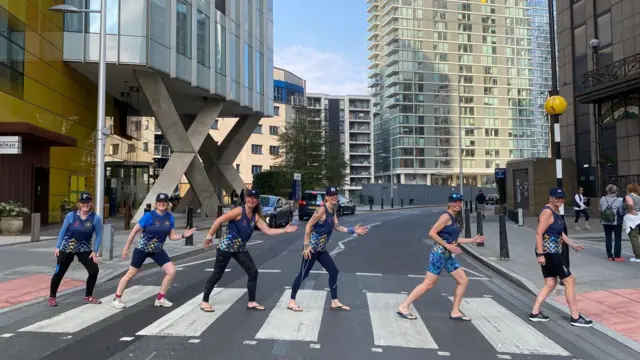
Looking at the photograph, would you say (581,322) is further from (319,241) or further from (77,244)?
(77,244)

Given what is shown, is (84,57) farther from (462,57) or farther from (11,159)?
(462,57)

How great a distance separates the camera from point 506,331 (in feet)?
19.5

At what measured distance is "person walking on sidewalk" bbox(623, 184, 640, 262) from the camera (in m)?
10.4

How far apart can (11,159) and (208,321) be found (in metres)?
17.0

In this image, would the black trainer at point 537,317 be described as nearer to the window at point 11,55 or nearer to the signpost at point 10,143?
the signpost at point 10,143

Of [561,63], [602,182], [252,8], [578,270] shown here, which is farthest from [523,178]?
[252,8]

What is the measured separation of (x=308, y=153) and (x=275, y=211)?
890 inches

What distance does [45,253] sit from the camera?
1270 centimetres

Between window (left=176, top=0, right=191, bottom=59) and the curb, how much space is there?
18.7m

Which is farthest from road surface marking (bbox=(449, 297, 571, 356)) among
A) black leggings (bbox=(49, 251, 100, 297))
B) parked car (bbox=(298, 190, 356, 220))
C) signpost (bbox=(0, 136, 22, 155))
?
parked car (bbox=(298, 190, 356, 220))

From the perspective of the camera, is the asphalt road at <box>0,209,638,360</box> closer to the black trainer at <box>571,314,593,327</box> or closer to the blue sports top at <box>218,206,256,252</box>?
the black trainer at <box>571,314,593,327</box>

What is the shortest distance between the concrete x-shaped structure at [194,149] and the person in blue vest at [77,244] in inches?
669

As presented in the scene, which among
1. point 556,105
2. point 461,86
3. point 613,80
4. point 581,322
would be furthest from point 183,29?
point 461,86

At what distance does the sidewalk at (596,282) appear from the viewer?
625cm
